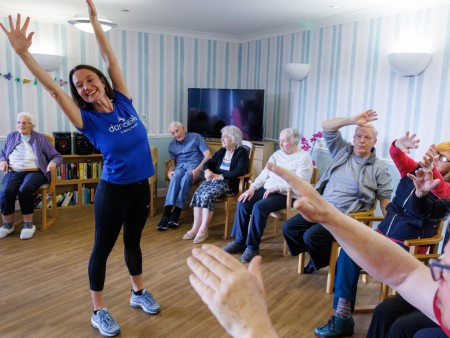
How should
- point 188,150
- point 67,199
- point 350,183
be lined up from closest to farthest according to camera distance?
point 350,183 < point 188,150 < point 67,199

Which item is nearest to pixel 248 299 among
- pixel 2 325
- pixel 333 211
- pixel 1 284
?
pixel 333 211

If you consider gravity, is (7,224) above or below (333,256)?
below

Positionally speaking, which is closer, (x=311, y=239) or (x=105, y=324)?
(x=105, y=324)

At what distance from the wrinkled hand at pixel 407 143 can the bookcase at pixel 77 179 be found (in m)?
3.63

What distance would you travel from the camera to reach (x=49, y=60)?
4.52 meters

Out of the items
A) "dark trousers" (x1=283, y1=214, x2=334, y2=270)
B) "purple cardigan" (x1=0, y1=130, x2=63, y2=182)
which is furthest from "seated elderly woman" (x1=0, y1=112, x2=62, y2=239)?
"dark trousers" (x1=283, y1=214, x2=334, y2=270)

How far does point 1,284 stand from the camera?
9.09 feet

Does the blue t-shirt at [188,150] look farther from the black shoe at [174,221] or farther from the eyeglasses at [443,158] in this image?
the eyeglasses at [443,158]

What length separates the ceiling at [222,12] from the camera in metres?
3.73

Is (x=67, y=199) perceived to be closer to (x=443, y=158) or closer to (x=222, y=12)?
(x=222, y=12)

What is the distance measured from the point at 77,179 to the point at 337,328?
3.68 metres

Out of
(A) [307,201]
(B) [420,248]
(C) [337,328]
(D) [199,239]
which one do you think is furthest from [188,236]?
(A) [307,201]

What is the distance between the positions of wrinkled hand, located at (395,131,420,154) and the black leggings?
167 centimetres

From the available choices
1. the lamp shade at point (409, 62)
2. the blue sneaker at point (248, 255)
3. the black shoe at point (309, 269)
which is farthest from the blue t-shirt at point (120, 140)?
the lamp shade at point (409, 62)
